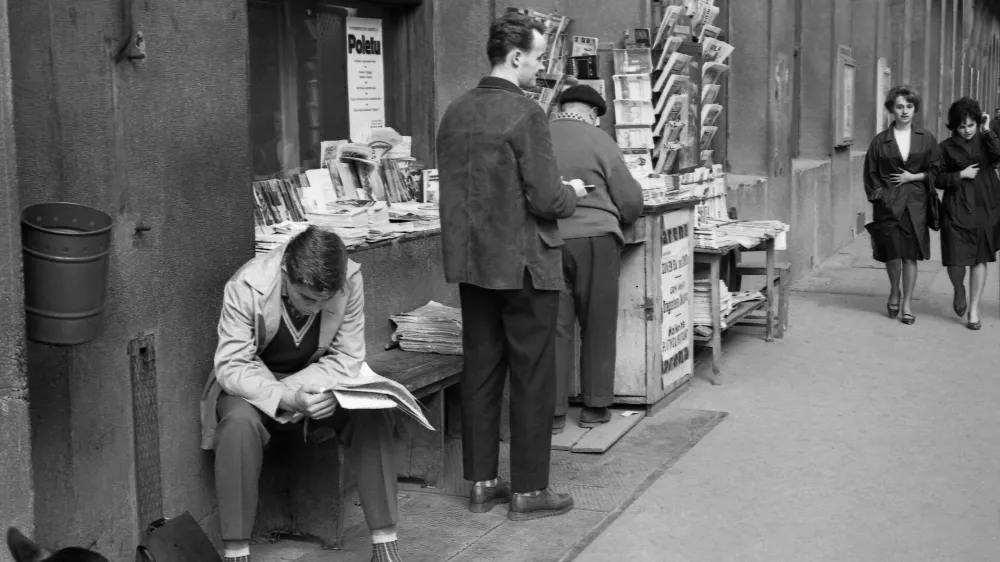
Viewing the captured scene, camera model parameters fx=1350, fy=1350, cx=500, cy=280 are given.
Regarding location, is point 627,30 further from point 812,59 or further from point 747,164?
point 812,59

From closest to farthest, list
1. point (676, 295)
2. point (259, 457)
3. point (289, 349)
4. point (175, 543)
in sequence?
point (175, 543)
point (259, 457)
point (289, 349)
point (676, 295)

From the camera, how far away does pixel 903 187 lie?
9.92 meters

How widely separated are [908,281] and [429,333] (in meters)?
5.15

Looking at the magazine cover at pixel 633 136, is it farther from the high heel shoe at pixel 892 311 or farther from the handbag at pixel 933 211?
the high heel shoe at pixel 892 311

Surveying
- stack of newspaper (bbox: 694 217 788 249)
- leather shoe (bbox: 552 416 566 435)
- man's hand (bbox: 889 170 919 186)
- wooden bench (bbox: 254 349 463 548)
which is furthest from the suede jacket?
man's hand (bbox: 889 170 919 186)

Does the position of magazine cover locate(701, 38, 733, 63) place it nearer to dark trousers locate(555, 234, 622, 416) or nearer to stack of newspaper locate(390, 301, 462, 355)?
dark trousers locate(555, 234, 622, 416)

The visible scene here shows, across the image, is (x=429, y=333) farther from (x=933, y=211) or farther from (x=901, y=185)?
(x=933, y=211)

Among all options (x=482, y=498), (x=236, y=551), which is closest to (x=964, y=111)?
(x=482, y=498)

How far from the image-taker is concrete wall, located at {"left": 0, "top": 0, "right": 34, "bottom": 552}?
3621 mm

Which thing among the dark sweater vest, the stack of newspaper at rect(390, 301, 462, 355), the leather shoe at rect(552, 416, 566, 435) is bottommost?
the leather shoe at rect(552, 416, 566, 435)

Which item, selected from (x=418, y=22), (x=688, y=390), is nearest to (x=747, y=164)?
(x=688, y=390)

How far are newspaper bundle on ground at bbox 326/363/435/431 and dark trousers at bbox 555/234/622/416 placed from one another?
1.97 meters

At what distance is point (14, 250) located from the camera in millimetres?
3646

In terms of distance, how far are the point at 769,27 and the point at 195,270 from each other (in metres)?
8.53
